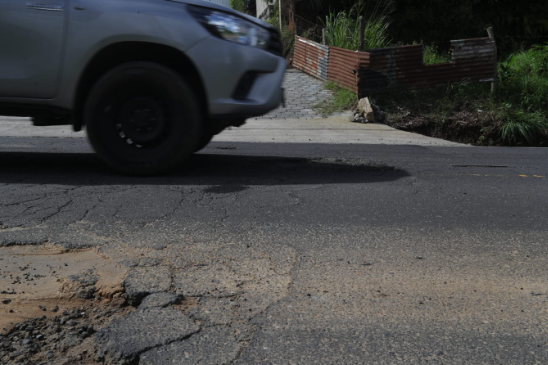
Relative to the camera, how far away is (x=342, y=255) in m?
3.24

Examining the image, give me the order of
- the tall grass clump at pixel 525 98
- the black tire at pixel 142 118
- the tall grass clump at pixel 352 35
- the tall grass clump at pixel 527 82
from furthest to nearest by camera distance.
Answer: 1. the tall grass clump at pixel 352 35
2. the tall grass clump at pixel 527 82
3. the tall grass clump at pixel 525 98
4. the black tire at pixel 142 118

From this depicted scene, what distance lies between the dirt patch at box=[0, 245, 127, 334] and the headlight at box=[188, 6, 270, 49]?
2.19m

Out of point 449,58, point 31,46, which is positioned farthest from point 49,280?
point 449,58

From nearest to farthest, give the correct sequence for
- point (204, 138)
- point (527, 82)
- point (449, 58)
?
point (204, 138)
point (527, 82)
point (449, 58)

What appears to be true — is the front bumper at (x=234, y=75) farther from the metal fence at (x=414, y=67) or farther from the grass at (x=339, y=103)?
the metal fence at (x=414, y=67)

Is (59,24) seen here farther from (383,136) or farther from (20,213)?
(383,136)

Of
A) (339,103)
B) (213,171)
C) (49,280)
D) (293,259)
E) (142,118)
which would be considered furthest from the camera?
(339,103)

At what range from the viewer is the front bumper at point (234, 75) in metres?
4.65

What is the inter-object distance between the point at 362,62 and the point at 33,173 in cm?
804

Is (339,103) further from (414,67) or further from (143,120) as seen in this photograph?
(143,120)

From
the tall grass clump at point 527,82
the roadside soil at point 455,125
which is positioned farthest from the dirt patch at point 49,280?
the tall grass clump at point 527,82

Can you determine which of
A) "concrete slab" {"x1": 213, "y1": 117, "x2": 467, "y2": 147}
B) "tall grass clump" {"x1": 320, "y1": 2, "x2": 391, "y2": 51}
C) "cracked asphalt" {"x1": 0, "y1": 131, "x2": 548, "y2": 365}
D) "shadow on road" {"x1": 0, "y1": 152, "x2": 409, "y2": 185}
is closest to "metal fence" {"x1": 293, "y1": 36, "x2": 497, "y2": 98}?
"concrete slab" {"x1": 213, "y1": 117, "x2": 467, "y2": 147}

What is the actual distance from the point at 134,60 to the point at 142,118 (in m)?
Result: 0.49

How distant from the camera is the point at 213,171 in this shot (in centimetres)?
525
